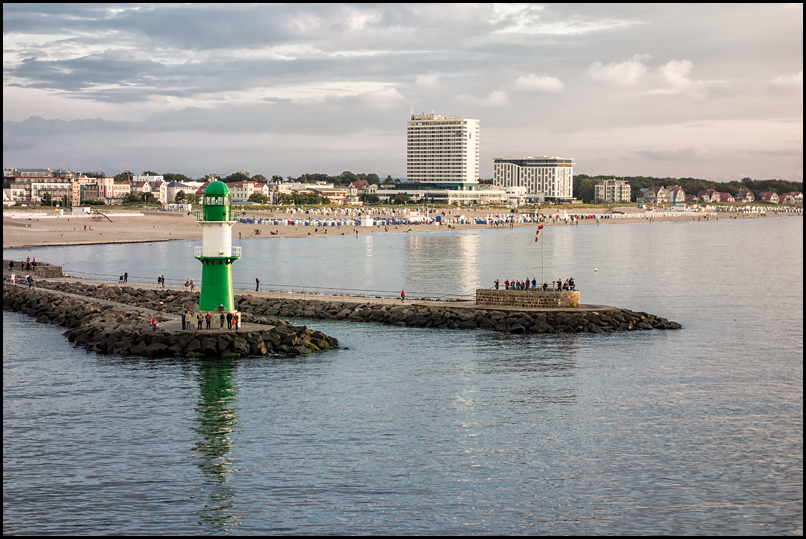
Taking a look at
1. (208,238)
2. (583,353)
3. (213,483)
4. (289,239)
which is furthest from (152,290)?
(289,239)

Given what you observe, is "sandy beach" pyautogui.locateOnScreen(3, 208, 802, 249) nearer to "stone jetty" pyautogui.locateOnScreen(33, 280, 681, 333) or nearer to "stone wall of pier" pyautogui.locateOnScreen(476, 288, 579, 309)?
"stone jetty" pyautogui.locateOnScreen(33, 280, 681, 333)

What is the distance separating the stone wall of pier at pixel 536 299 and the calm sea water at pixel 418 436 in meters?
4.08

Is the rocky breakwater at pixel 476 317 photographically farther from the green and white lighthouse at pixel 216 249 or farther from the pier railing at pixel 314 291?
the green and white lighthouse at pixel 216 249

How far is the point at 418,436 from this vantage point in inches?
928

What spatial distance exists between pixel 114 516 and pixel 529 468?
32.3ft

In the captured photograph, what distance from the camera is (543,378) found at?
101 ft

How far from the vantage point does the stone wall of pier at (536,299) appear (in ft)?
143

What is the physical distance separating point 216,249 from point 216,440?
13.3 m

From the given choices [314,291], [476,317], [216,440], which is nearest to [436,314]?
[476,317]

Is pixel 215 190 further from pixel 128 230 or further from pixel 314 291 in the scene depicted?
pixel 128 230

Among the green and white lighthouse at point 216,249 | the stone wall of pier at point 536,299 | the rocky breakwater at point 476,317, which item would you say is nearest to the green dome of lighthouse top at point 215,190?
the green and white lighthouse at point 216,249

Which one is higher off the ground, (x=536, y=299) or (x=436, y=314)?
(x=536, y=299)

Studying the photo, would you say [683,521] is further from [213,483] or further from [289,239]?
[289,239]

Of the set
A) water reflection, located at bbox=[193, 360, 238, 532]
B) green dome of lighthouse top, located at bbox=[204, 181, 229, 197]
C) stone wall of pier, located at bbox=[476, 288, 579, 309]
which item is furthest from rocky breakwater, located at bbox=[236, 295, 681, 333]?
water reflection, located at bbox=[193, 360, 238, 532]
